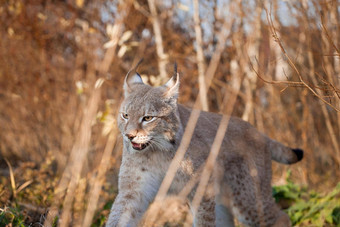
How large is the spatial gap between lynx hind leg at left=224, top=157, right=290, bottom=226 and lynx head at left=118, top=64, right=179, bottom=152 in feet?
2.80

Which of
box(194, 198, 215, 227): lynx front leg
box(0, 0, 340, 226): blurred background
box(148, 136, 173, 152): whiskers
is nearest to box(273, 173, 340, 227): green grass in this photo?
box(0, 0, 340, 226): blurred background

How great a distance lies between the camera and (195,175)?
12.4 ft

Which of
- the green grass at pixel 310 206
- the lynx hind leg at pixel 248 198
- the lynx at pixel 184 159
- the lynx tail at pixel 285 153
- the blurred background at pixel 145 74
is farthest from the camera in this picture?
the blurred background at pixel 145 74

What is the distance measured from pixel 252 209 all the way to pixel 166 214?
139cm

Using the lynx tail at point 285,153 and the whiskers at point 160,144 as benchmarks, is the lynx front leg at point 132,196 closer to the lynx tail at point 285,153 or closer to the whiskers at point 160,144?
the whiskers at point 160,144

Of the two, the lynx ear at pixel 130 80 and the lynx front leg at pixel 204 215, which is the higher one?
the lynx ear at pixel 130 80

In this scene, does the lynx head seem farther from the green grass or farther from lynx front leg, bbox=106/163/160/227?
the green grass

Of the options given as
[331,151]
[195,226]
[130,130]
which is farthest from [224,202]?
[331,151]

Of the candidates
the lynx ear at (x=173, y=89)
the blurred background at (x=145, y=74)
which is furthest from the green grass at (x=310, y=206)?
the lynx ear at (x=173, y=89)

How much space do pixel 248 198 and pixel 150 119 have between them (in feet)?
4.38

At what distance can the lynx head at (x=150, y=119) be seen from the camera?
3625 millimetres

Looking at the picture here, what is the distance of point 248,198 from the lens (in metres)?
4.20

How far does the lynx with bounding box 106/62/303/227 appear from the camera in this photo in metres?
3.67

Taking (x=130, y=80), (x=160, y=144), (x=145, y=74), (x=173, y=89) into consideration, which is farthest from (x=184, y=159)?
(x=145, y=74)
